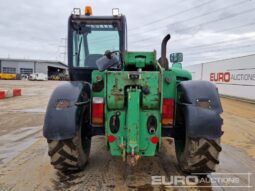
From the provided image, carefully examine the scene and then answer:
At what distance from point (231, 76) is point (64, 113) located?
60.1 ft

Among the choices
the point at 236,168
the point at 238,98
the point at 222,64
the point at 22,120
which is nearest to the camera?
the point at 236,168

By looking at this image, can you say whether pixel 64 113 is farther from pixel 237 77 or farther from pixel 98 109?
pixel 237 77

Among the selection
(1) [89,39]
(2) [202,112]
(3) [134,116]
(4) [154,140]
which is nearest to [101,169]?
(4) [154,140]

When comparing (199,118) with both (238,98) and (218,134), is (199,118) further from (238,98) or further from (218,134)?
(238,98)

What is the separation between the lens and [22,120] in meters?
9.81

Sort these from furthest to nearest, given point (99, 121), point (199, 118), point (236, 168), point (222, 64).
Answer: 1. point (222, 64)
2. point (236, 168)
3. point (99, 121)
4. point (199, 118)

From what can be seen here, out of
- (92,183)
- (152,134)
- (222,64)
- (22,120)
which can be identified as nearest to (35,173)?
(92,183)

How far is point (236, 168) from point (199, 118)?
162 cm

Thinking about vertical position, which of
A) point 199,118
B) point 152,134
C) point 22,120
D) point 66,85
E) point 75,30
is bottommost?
point 22,120

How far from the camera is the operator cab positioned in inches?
229

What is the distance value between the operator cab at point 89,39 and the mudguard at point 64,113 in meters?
1.67

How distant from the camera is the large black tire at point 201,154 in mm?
3883

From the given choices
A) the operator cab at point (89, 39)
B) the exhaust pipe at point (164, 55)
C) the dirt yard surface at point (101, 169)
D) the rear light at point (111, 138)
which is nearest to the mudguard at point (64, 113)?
the rear light at point (111, 138)

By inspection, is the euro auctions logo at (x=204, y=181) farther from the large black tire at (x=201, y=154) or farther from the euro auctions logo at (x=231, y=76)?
the euro auctions logo at (x=231, y=76)
